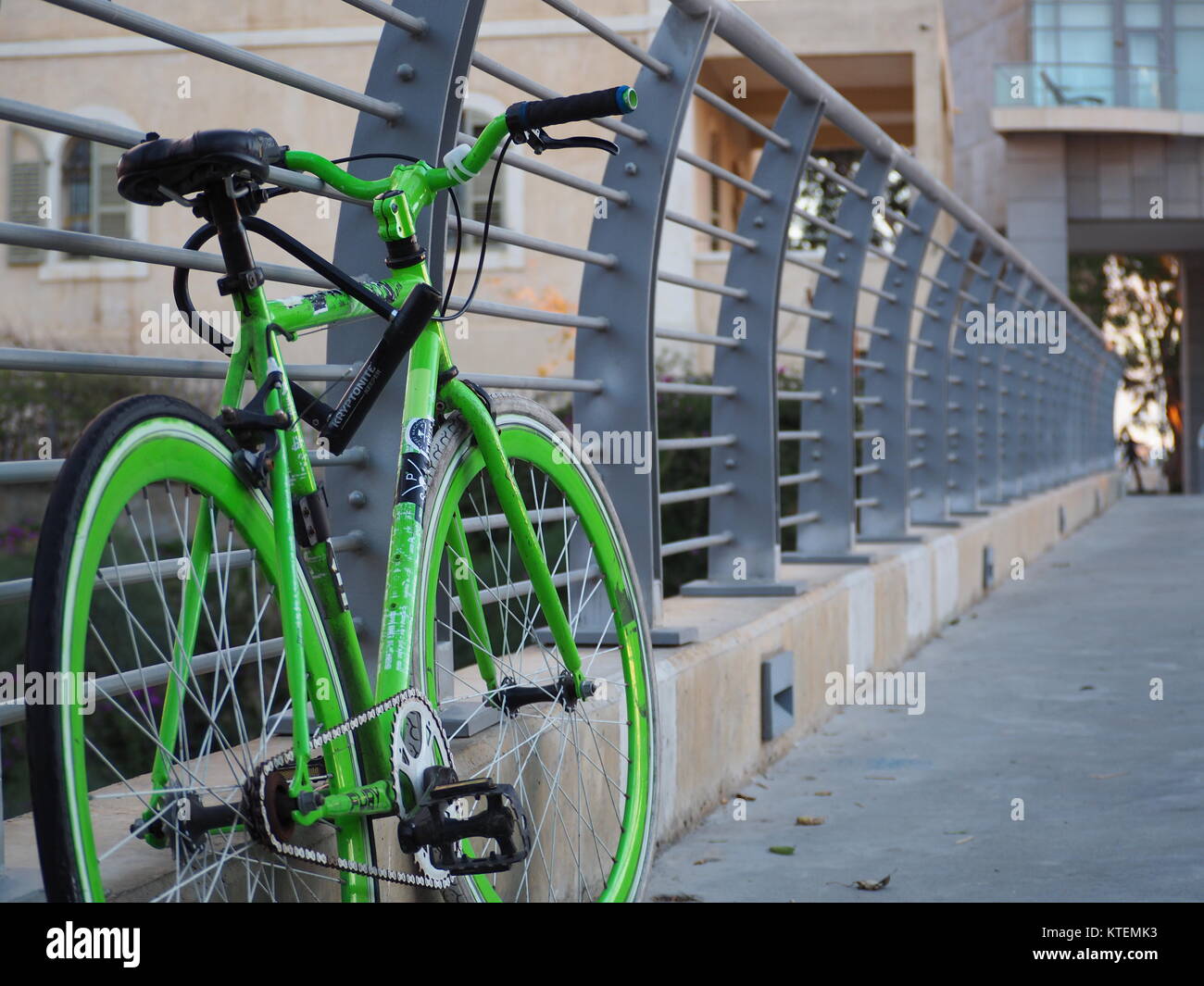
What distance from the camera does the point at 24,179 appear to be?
68.7ft

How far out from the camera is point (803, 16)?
20.8m

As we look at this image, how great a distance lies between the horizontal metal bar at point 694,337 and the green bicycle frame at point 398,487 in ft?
5.53

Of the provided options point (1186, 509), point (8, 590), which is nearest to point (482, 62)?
point (8, 590)

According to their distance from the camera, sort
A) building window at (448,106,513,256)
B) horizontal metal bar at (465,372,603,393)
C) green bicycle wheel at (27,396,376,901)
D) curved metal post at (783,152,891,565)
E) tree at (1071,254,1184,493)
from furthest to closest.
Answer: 1. tree at (1071,254,1184,493)
2. building window at (448,106,513,256)
3. curved metal post at (783,152,891,565)
4. horizontal metal bar at (465,372,603,393)
5. green bicycle wheel at (27,396,376,901)

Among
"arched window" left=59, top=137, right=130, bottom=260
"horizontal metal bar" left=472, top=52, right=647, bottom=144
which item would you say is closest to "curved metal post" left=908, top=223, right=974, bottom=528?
"horizontal metal bar" left=472, top=52, right=647, bottom=144

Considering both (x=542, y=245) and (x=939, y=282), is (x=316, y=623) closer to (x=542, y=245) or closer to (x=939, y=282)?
(x=542, y=245)

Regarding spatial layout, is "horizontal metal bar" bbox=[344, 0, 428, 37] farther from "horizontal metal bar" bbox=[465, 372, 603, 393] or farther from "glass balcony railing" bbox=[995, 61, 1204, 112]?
"glass balcony railing" bbox=[995, 61, 1204, 112]

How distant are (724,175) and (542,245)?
1585mm

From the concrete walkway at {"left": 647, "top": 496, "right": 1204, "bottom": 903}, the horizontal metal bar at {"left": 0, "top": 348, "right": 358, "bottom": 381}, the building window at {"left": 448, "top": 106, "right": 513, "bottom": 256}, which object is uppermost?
the building window at {"left": 448, "top": 106, "right": 513, "bottom": 256}

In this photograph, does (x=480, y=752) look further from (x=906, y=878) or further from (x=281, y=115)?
(x=281, y=115)

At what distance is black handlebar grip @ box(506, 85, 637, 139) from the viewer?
2.17 meters

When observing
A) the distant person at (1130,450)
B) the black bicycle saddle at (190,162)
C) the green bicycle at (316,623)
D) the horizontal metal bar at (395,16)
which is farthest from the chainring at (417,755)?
the distant person at (1130,450)

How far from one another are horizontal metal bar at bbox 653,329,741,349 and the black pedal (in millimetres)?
2048
